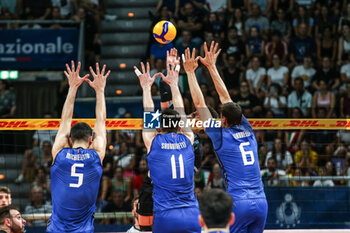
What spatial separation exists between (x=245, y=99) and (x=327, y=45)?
10.4ft

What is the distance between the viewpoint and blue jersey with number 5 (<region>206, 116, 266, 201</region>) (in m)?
7.12

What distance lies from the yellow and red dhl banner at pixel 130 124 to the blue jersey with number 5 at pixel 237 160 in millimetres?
2485

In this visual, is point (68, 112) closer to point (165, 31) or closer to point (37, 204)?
point (165, 31)

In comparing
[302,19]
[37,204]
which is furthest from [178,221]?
[302,19]

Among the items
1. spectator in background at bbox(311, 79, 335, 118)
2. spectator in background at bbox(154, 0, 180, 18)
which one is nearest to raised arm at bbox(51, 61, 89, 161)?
spectator in background at bbox(311, 79, 335, 118)

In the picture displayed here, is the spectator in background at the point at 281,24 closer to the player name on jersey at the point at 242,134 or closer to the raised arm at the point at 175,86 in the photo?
the raised arm at the point at 175,86

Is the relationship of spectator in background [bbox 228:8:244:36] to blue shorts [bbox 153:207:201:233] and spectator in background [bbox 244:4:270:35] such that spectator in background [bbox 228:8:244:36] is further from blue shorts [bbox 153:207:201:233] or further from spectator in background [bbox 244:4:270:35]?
blue shorts [bbox 153:207:201:233]

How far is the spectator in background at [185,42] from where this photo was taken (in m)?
15.6

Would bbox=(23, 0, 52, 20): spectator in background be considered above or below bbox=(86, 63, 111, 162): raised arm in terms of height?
above

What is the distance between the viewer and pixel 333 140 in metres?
13.6

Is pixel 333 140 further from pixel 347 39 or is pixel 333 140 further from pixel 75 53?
pixel 75 53

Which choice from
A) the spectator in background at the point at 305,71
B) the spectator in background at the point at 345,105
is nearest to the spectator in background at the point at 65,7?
the spectator in background at the point at 305,71

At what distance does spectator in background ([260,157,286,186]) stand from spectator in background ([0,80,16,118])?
727 cm

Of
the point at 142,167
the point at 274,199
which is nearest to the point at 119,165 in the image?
the point at 142,167
